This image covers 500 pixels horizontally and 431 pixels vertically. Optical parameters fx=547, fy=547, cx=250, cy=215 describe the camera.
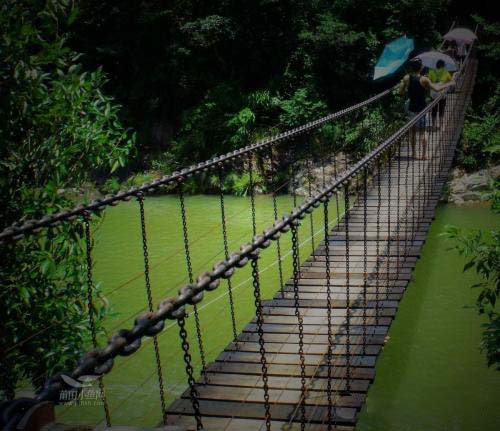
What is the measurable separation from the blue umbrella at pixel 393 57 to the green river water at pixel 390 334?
285 cm

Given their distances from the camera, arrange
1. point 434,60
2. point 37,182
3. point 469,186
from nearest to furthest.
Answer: point 37,182, point 434,60, point 469,186

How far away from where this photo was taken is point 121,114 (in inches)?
561

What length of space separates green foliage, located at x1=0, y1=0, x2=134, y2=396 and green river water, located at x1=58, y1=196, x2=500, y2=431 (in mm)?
367

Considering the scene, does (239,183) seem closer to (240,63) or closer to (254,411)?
(240,63)

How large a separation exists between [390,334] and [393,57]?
660 cm

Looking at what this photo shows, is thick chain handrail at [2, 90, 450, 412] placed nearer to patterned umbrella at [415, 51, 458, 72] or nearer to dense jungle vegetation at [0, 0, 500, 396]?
dense jungle vegetation at [0, 0, 500, 396]

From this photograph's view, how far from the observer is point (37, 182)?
3043 millimetres

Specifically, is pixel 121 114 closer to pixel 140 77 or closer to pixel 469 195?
pixel 140 77

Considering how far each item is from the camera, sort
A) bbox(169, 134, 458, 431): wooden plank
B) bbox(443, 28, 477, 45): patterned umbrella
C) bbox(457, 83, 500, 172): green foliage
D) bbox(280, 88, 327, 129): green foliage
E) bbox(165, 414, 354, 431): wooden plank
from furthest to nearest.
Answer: bbox(280, 88, 327, 129): green foliage → bbox(443, 28, 477, 45): patterned umbrella → bbox(457, 83, 500, 172): green foliage → bbox(169, 134, 458, 431): wooden plank → bbox(165, 414, 354, 431): wooden plank

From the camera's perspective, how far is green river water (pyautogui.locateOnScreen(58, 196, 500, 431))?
14.4ft

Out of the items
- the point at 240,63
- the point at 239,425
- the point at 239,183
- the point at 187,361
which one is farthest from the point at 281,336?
the point at 240,63

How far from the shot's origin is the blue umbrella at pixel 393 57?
10.4 m

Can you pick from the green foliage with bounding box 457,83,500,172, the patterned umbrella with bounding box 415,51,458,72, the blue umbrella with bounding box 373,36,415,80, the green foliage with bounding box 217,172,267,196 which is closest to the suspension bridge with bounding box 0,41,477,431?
the patterned umbrella with bounding box 415,51,458,72

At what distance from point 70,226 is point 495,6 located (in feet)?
48.5
